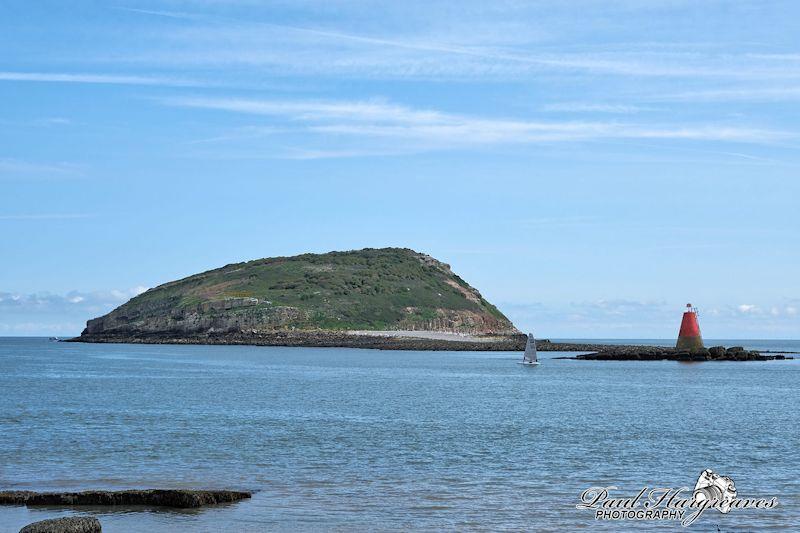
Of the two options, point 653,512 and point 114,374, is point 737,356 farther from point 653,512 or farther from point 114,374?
point 653,512

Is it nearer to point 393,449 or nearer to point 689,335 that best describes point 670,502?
point 393,449

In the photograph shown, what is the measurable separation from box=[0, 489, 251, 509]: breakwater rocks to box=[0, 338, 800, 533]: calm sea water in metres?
0.60

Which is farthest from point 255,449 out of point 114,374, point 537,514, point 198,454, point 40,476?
point 114,374

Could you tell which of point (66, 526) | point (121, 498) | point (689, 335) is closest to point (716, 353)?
point (689, 335)

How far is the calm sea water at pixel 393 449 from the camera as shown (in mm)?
23531

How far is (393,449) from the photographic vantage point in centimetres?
3584

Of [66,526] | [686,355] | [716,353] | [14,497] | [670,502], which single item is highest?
[716,353]

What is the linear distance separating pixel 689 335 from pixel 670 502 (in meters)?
103

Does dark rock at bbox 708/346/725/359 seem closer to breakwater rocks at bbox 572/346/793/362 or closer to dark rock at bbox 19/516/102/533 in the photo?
breakwater rocks at bbox 572/346/793/362

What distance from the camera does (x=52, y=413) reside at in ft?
160

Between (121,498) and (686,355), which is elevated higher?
(686,355)

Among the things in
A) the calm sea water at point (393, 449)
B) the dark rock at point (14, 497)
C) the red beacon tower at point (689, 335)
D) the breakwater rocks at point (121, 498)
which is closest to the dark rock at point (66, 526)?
the calm sea water at point (393, 449)

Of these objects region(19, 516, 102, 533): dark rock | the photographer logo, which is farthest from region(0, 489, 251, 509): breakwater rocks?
the photographer logo

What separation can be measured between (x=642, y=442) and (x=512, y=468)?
33.2 ft
